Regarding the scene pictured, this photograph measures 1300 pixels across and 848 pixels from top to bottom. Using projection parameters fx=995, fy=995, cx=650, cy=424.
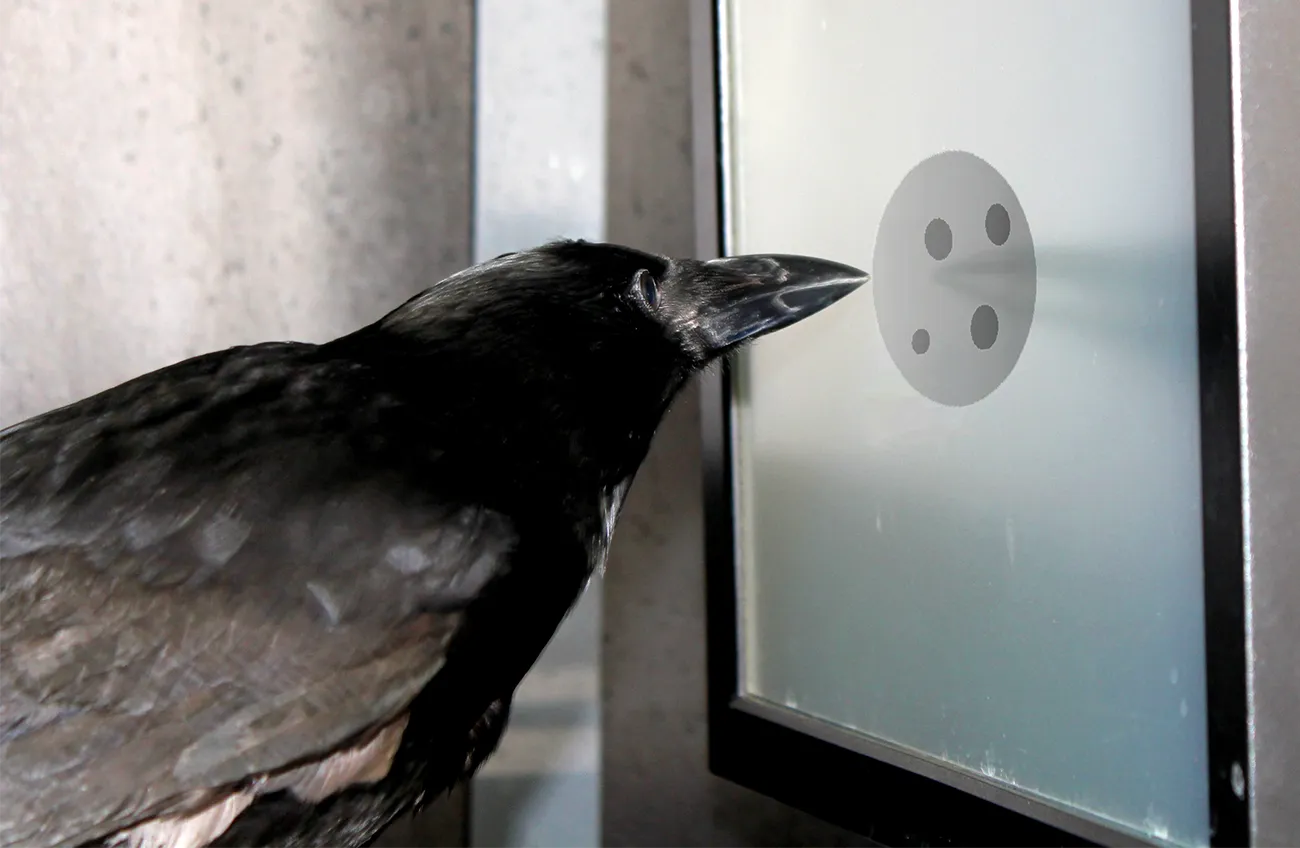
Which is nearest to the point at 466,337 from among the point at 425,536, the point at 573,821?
the point at 425,536

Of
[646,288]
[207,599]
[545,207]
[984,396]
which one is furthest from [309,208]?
[984,396]

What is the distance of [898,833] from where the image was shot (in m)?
0.63

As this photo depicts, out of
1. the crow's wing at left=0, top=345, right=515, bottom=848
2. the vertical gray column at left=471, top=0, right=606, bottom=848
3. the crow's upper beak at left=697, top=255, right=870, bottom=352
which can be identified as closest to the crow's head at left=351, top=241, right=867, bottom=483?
the crow's upper beak at left=697, top=255, right=870, bottom=352

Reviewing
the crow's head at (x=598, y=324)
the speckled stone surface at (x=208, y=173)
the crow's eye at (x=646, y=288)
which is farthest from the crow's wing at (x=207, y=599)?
the speckled stone surface at (x=208, y=173)

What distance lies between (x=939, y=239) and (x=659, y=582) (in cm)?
55

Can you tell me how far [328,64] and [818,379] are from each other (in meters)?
0.59

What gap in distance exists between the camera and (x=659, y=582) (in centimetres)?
106

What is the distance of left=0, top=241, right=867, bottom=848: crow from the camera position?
47 cm

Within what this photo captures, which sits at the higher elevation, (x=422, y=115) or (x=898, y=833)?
(x=422, y=115)

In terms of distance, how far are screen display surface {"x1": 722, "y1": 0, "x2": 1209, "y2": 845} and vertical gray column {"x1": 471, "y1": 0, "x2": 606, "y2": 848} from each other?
0.25 meters

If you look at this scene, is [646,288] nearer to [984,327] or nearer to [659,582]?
[984,327]

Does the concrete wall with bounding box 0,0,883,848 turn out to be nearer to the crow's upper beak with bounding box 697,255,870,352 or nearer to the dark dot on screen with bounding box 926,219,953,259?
the crow's upper beak with bounding box 697,255,870,352

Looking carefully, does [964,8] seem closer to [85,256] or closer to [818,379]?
[818,379]

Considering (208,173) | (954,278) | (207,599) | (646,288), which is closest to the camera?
(207,599)
